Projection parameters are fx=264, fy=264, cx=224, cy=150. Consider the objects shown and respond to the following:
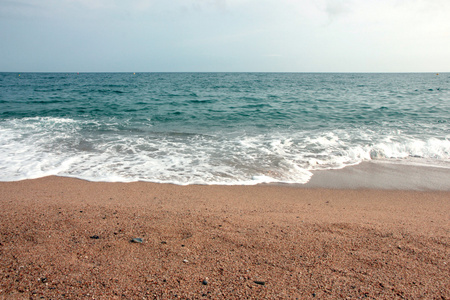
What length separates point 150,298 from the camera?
1.83 metres

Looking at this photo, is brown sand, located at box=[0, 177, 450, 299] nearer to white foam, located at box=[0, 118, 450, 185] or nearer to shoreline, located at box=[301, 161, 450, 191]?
shoreline, located at box=[301, 161, 450, 191]

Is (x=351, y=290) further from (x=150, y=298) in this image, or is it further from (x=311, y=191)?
(x=311, y=191)

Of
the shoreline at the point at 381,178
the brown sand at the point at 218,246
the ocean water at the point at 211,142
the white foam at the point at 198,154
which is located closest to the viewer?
the brown sand at the point at 218,246

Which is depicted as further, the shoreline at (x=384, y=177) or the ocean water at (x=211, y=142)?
the ocean water at (x=211, y=142)

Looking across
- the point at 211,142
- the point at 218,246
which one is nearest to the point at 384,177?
the point at 218,246

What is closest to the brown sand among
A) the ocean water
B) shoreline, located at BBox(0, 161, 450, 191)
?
shoreline, located at BBox(0, 161, 450, 191)

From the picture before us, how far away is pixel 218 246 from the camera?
2.51 m

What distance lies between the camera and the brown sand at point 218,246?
6.40ft

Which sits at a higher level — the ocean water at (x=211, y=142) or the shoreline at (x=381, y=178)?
the ocean water at (x=211, y=142)

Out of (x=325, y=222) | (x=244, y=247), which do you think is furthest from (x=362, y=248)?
(x=244, y=247)

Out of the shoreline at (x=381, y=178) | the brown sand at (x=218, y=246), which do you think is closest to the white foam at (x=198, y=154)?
the shoreline at (x=381, y=178)

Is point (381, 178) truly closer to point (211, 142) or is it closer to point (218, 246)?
point (218, 246)

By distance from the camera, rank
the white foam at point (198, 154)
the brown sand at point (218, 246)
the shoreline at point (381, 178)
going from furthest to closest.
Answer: the white foam at point (198, 154), the shoreline at point (381, 178), the brown sand at point (218, 246)

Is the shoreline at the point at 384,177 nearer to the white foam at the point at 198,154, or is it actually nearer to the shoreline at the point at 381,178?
Answer: the shoreline at the point at 381,178
